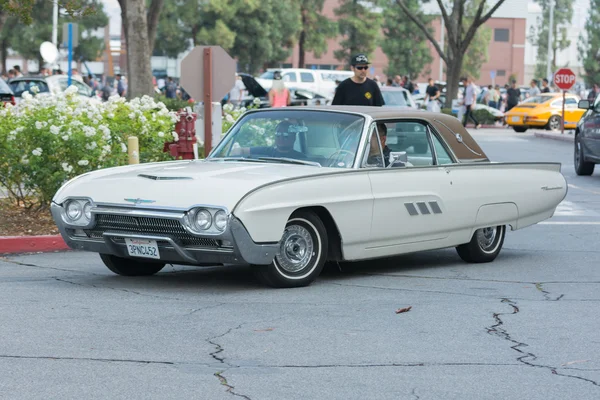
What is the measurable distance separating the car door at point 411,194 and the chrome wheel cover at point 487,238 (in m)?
0.73

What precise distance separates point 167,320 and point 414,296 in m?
2.08

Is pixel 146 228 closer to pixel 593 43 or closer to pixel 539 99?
pixel 539 99

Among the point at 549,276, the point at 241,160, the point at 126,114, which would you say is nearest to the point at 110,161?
the point at 126,114

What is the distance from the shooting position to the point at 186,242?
8453mm

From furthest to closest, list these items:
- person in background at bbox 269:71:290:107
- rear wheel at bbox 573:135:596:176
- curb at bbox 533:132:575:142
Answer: curb at bbox 533:132:575:142 → person in background at bbox 269:71:290:107 → rear wheel at bbox 573:135:596:176

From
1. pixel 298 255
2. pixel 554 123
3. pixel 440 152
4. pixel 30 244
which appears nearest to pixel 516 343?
pixel 298 255

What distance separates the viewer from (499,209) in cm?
1059

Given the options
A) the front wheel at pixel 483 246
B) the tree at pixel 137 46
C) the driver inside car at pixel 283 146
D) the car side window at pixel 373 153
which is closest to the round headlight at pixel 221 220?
the driver inside car at pixel 283 146

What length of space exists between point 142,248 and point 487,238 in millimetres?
3620

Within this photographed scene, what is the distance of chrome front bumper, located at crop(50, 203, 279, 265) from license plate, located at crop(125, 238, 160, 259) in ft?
0.13

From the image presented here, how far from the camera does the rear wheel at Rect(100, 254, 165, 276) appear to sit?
9.52 metres

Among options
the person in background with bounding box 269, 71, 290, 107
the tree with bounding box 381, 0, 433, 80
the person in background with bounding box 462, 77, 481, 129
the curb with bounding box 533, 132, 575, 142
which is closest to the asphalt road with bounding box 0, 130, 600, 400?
the person in background with bounding box 269, 71, 290, 107

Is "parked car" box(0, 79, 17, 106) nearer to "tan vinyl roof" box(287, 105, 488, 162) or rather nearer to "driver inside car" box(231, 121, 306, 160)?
"tan vinyl roof" box(287, 105, 488, 162)

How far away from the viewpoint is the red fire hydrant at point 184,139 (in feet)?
45.8
